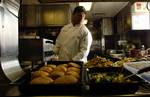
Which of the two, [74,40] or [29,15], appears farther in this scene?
[29,15]

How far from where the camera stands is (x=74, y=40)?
11.8 feet

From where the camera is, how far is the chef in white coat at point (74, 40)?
11.4 ft

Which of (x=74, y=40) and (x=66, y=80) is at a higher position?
(x=74, y=40)

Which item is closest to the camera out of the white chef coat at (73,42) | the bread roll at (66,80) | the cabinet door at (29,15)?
the bread roll at (66,80)

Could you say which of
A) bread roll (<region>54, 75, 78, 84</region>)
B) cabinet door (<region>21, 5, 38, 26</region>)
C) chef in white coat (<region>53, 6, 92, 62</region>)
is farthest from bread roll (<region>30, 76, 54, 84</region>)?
cabinet door (<region>21, 5, 38, 26</region>)

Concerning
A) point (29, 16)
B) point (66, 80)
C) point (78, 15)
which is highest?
point (29, 16)

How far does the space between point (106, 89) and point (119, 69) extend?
0.73m

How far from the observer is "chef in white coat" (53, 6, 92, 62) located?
3471 millimetres

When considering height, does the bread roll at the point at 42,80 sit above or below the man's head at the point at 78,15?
below

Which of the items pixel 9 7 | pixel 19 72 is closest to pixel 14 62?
pixel 19 72

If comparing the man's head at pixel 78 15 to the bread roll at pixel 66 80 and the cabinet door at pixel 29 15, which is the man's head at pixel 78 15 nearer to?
the bread roll at pixel 66 80

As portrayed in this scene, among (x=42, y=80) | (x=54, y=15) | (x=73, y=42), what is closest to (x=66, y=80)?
(x=42, y=80)

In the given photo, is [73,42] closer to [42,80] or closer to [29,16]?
[42,80]

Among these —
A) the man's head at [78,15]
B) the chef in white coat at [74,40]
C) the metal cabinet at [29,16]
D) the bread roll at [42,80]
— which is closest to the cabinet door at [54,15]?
the metal cabinet at [29,16]
